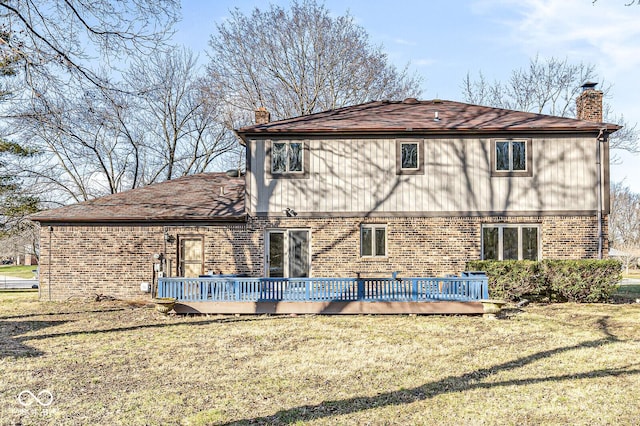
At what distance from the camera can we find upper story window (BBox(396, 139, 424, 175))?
50.4 ft

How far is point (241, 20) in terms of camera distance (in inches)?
1187

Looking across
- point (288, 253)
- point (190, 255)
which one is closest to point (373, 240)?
point (288, 253)

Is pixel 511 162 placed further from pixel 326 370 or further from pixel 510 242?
pixel 326 370

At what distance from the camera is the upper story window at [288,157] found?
50.8ft

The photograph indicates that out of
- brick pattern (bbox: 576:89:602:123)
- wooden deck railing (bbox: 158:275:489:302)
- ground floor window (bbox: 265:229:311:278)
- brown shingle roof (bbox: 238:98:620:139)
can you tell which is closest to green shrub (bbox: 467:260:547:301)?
wooden deck railing (bbox: 158:275:489:302)

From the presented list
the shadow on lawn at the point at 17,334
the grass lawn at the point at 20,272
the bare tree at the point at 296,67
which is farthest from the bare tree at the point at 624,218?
the grass lawn at the point at 20,272

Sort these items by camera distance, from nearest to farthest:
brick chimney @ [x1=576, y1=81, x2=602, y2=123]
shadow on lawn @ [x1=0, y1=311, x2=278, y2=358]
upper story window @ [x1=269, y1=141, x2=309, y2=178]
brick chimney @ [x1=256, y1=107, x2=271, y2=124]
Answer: shadow on lawn @ [x1=0, y1=311, x2=278, y2=358], upper story window @ [x1=269, y1=141, x2=309, y2=178], brick chimney @ [x1=576, y1=81, x2=602, y2=123], brick chimney @ [x1=256, y1=107, x2=271, y2=124]

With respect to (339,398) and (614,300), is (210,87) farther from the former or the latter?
(339,398)

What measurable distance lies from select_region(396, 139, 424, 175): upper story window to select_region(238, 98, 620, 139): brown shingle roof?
0.41m

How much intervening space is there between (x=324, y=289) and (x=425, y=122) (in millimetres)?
6593

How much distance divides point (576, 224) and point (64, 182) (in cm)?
2637

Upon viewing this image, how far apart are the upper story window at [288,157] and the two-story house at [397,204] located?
3cm

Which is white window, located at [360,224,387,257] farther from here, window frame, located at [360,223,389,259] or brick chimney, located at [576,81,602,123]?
Result: brick chimney, located at [576,81,602,123]

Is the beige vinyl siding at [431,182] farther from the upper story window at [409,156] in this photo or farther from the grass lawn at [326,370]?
the grass lawn at [326,370]
